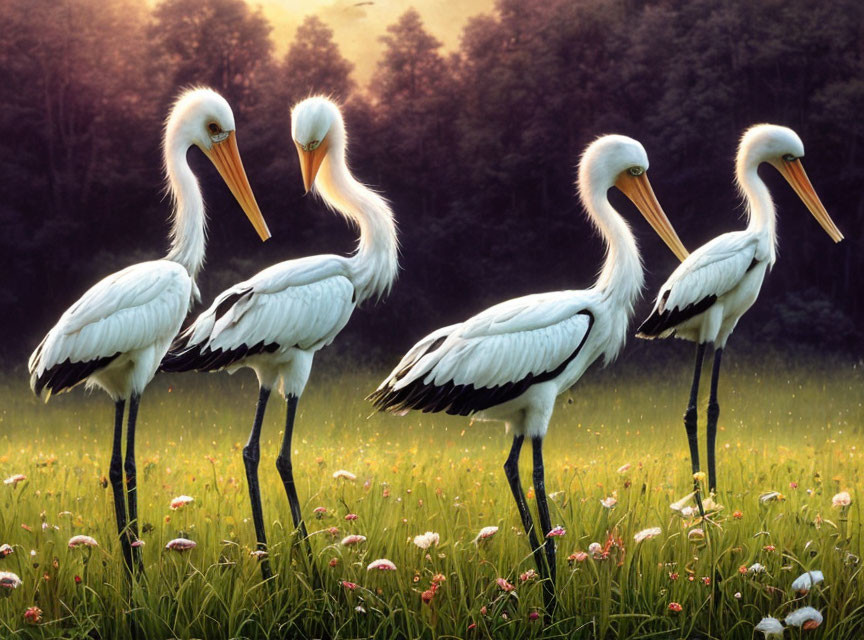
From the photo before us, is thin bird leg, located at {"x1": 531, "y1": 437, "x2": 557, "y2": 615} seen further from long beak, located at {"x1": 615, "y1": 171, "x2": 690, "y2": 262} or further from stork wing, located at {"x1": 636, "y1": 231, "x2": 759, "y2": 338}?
stork wing, located at {"x1": 636, "y1": 231, "x2": 759, "y2": 338}

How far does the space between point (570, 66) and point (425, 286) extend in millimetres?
2946

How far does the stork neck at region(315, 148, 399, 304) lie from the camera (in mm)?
4879

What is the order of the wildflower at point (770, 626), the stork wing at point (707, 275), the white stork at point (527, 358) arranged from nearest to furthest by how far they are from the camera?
the wildflower at point (770, 626), the white stork at point (527, 358), the stork wing at point (707, 275)

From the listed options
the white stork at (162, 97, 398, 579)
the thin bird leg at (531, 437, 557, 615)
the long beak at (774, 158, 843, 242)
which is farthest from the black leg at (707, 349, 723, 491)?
the white stork at (162, 97, 398, 579)

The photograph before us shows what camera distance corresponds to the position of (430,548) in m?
4.34

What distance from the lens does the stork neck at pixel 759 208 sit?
6.00 m

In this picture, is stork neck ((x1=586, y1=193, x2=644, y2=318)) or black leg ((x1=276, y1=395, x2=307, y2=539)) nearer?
stork neck ((x1=586, y1=193, x2=644, y2=318))

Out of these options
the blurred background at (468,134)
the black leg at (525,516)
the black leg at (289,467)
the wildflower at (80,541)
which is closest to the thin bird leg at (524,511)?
the black leg at (525,516)

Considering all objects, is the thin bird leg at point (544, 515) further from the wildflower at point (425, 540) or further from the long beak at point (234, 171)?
the long beak at point (234, 171)

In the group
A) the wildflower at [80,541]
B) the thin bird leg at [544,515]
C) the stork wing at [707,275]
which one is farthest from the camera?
the stork wing at [707,275]

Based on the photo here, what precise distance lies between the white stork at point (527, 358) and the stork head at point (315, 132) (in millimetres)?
1001

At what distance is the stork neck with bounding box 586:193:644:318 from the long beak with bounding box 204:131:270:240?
5.12 ft

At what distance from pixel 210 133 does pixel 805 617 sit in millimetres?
3254

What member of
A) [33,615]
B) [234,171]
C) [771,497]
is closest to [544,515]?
[771,497]
